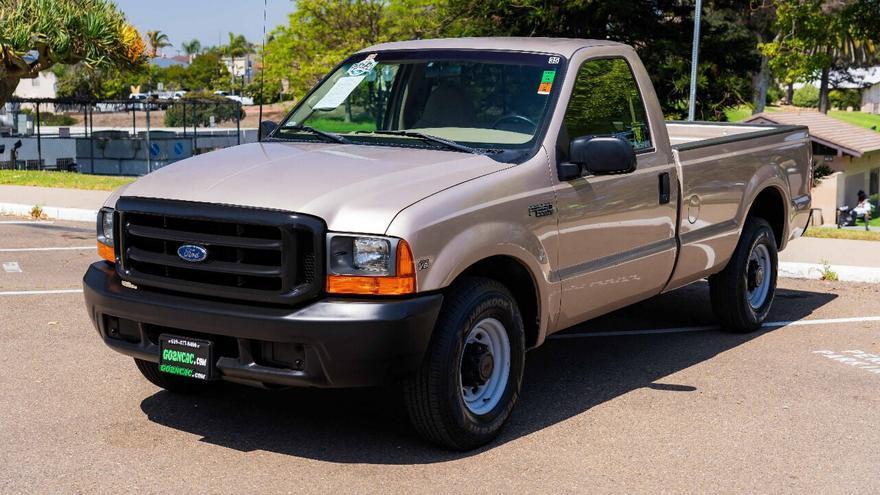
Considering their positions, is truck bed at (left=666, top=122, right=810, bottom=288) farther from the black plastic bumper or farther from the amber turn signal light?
the amber turn signal light

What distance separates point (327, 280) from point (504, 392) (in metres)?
1.21

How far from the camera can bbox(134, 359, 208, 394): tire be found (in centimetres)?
630

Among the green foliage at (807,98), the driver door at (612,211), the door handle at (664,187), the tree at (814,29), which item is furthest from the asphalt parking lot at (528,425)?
the green foliage at (807,98)

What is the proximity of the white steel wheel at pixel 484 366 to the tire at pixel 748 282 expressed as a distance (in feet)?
9.82

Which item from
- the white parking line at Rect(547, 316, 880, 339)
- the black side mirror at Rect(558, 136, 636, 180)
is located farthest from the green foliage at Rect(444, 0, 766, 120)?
the black side mirror at Rect(558, 136, 636, 180)

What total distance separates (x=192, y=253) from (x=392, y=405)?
1.62 metres

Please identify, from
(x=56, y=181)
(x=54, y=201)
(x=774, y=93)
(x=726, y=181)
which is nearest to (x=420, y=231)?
(x=726, y=181)

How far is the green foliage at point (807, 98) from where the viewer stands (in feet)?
400

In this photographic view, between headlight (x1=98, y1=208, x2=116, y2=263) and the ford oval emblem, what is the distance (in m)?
0.59

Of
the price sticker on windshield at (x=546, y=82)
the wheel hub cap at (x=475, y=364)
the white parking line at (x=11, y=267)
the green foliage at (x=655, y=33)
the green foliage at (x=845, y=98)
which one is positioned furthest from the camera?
the green foliage at (x=845, y=98)

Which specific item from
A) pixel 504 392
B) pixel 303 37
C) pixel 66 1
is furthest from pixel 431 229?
pixel 303 37

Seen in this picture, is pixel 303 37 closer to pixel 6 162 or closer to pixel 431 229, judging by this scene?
pixel 6 162

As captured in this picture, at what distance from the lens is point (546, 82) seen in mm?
6359

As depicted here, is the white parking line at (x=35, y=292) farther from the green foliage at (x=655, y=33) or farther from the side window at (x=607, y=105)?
the green foliage at (x=655, y=33)
